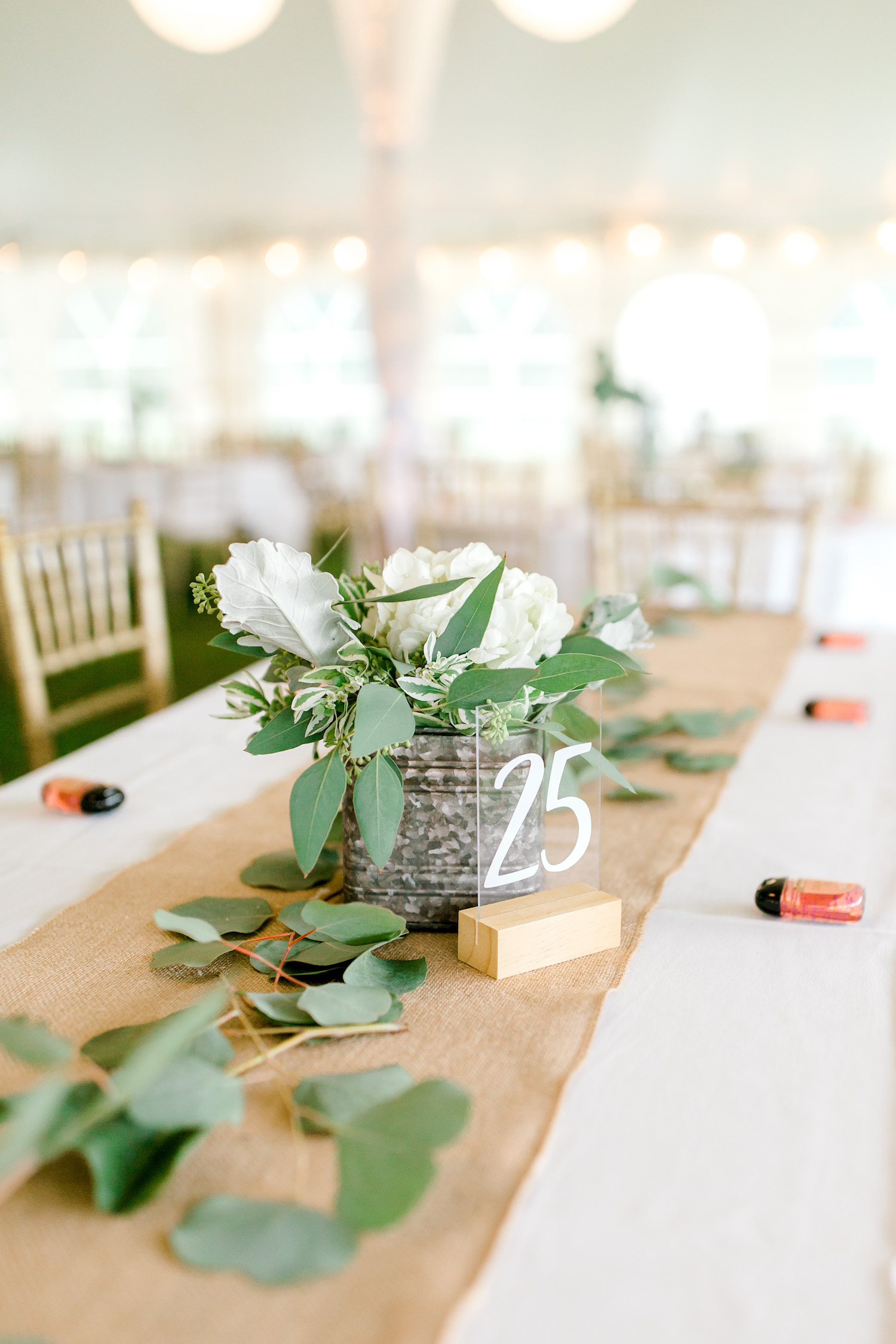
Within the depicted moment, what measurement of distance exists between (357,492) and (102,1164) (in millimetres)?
6806

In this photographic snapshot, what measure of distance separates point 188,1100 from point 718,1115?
28 cm

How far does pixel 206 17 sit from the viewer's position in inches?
113

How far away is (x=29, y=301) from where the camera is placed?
1106 cm

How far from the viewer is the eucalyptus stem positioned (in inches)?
23.1

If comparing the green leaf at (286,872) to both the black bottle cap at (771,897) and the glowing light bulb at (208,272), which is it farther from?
the glowing light bulb at (208,272)

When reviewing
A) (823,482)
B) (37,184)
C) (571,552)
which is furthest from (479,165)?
(571,552)

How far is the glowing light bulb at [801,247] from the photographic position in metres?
9.36

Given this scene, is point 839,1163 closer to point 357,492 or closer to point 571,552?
point 571,552

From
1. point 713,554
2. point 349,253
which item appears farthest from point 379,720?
point 349,253

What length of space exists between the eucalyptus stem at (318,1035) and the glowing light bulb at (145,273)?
1132 centimetres

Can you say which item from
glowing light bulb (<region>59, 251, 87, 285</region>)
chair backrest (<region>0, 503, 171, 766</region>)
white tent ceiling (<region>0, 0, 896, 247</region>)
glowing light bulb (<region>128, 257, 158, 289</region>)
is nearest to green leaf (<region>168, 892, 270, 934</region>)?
chair backrest (<region>0, 503, 171, 766</region>)

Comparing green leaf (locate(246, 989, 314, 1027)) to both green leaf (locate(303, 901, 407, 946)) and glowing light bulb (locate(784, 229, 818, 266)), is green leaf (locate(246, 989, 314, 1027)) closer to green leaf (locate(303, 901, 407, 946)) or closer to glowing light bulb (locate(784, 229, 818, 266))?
green leaf (locate(303, 901, 407, 946))

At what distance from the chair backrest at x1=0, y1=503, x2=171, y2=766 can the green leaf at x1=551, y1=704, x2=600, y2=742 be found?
3.66 feet

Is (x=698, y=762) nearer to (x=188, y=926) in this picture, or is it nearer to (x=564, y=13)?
(x=188, y=926)
